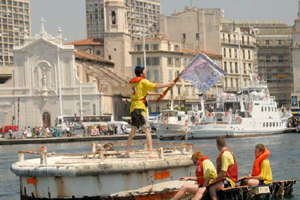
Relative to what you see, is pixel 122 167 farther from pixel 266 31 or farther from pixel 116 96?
pixel 266 31

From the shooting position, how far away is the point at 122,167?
17203mm

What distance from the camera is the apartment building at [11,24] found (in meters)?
179

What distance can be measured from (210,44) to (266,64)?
23304 millimetres

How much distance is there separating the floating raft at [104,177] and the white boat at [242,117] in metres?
51.2

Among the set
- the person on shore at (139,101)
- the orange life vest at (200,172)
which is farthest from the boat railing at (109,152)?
the orange life vest at (200,172)

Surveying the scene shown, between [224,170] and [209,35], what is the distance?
344 ft

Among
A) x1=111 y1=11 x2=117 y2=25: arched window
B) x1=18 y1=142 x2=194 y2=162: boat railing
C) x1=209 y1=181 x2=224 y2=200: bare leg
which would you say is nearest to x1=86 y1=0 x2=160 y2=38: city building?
x1=111 y1=11 x2=117 y2=25: arched window

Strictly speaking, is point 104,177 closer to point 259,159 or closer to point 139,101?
point 139,101

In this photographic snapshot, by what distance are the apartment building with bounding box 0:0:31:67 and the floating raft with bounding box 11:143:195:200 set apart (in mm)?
159353

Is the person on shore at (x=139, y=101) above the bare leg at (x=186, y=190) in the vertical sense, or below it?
above

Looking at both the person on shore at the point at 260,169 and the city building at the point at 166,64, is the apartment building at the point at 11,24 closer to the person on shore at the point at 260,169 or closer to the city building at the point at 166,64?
the city building at the point at 166,64

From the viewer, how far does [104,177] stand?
17328 mm

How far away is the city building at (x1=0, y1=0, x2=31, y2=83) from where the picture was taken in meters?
179

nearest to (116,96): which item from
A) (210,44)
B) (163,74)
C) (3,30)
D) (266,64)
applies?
(163,74)
